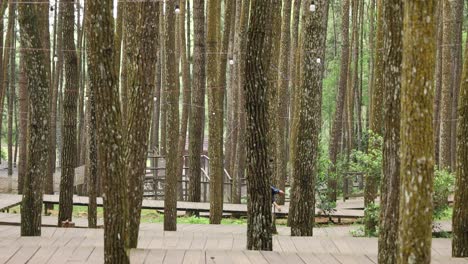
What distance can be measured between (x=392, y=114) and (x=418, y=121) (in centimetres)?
169

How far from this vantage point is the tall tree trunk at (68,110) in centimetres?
1357

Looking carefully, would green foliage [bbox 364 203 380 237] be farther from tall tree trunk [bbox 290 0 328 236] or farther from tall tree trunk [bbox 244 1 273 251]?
tall tree trunk [bbox 244 1 273 251]

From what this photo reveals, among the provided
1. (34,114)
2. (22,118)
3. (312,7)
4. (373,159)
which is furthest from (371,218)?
(22,118)

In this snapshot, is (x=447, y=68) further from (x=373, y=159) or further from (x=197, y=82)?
(x=197, y=82)

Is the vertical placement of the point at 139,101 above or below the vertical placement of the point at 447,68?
below

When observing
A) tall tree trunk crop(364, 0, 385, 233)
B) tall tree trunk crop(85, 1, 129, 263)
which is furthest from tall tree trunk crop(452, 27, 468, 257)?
tall tree trunk crop(364, 0, 385, 233)

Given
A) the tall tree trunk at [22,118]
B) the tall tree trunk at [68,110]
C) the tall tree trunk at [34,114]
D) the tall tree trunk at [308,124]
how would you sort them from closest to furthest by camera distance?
the tall tree trunk at [34,114], the tall tree trunk at [308,124], the tall tree trunk at [68,110], the tall tree trunk at [22,118]

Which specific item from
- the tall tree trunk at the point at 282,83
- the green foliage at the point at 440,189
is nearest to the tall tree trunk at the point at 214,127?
the tall tree trunk at the point at 282,83

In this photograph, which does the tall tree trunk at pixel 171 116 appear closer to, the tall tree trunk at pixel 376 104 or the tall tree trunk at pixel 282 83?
the tall tree trunk at pixel 282 83

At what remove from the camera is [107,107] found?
6.75 m

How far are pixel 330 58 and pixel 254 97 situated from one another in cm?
3173

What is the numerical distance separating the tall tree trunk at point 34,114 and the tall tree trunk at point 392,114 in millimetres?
4961

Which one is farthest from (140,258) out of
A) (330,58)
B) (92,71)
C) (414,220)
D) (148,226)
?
(330,58)

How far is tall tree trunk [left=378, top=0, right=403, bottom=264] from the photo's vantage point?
711 cm
